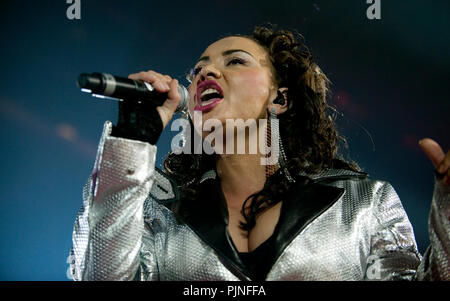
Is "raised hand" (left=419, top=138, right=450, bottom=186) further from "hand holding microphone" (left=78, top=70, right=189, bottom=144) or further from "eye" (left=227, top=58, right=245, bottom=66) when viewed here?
"eye" (left=227, top=58, right=245, bottom=66)

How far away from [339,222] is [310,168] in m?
0.35

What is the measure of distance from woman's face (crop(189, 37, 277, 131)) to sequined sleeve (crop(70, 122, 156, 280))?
0.52 metres

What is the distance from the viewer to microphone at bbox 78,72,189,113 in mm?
1035

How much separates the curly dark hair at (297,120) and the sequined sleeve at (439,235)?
Answer: 0.65m

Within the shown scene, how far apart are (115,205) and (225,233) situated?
0.44 meters

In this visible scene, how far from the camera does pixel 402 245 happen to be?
140 centimetres

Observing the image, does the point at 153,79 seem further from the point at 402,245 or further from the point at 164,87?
the point at 402,245

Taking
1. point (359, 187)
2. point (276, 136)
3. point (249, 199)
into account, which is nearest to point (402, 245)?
point (359, 187)

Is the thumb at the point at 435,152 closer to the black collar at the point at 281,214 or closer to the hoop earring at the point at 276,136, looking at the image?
the black collar at the point at 281,214

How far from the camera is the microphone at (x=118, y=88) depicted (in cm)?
104

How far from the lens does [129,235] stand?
46.1 inches

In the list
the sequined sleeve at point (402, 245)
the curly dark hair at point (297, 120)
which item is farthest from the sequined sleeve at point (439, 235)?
the curly dark hair at point (297, 120)
